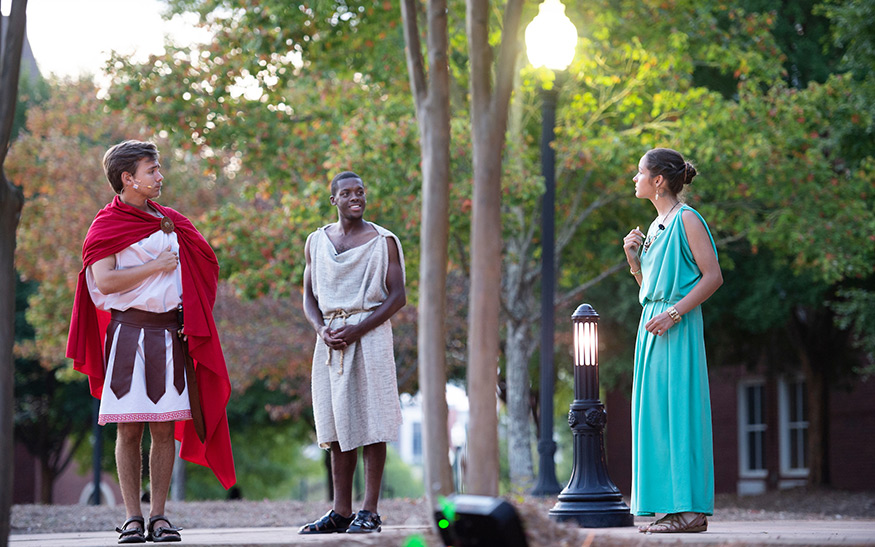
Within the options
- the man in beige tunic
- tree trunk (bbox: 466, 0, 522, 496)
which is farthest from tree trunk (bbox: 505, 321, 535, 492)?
tree trunk (bbox: 466, 0, 522, 496)

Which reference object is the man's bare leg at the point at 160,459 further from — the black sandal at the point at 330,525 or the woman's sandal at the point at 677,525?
the woman's sandal at the point at 677,525

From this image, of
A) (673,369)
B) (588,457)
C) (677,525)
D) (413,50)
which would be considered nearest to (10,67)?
(413,50)

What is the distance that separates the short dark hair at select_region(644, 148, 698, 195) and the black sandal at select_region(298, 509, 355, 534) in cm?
266

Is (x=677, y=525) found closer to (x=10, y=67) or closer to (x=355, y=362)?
(x=355, y=362)

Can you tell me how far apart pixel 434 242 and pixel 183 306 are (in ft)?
5.47

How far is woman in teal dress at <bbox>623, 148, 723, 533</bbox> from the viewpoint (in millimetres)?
5656

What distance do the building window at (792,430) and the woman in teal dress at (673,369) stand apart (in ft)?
63.3

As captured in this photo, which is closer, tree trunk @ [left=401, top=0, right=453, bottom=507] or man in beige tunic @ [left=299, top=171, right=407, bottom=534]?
tree trunk @ [left=401, top=0, right=453, bottom=507]

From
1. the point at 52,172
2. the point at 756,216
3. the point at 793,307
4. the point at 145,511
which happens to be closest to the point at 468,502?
the point at 145,511

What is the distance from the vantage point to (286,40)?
15.6 m

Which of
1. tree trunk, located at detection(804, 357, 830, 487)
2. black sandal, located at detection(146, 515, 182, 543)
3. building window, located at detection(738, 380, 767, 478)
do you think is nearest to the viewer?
black sandal, located at detection(146, 515, 182, 543)

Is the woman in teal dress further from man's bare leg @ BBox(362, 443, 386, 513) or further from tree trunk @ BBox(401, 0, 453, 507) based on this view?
man's bare leg @ BBox(362, 443, 386, 513)

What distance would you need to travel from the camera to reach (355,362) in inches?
246

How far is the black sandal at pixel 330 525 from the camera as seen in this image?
6.03 m
